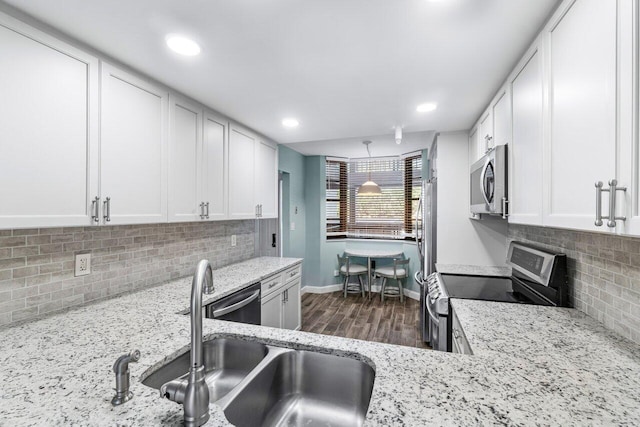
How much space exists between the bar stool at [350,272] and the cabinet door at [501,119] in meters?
3.10

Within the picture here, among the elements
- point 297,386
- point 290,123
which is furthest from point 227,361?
point 290,123

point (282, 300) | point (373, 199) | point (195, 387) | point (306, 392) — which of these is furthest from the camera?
point (373, 199)

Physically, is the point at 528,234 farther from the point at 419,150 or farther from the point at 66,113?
the point at 66,113

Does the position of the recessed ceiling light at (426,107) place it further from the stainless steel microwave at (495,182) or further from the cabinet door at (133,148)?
the cabinet door at (133,148)

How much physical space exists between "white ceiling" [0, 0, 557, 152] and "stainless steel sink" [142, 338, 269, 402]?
147 cm

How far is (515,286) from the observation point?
2.00 metres

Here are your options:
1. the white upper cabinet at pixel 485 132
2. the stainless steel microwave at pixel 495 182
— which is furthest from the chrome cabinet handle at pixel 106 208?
the white upper cabinet at pixel 485 132

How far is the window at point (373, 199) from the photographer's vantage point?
195 inches

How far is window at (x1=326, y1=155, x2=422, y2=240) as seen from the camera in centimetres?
495

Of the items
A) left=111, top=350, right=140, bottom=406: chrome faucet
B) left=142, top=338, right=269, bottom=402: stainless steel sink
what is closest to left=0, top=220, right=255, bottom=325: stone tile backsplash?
left=142, top=338, right=269, bottom=402: stainless steel sink

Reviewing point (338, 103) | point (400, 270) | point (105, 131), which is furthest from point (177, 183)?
point (400, 270)

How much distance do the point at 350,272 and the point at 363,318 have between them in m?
0.96

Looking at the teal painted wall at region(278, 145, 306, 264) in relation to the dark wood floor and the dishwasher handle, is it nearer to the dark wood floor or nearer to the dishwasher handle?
the dark wood floor

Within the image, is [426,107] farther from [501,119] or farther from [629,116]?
[629,116]
